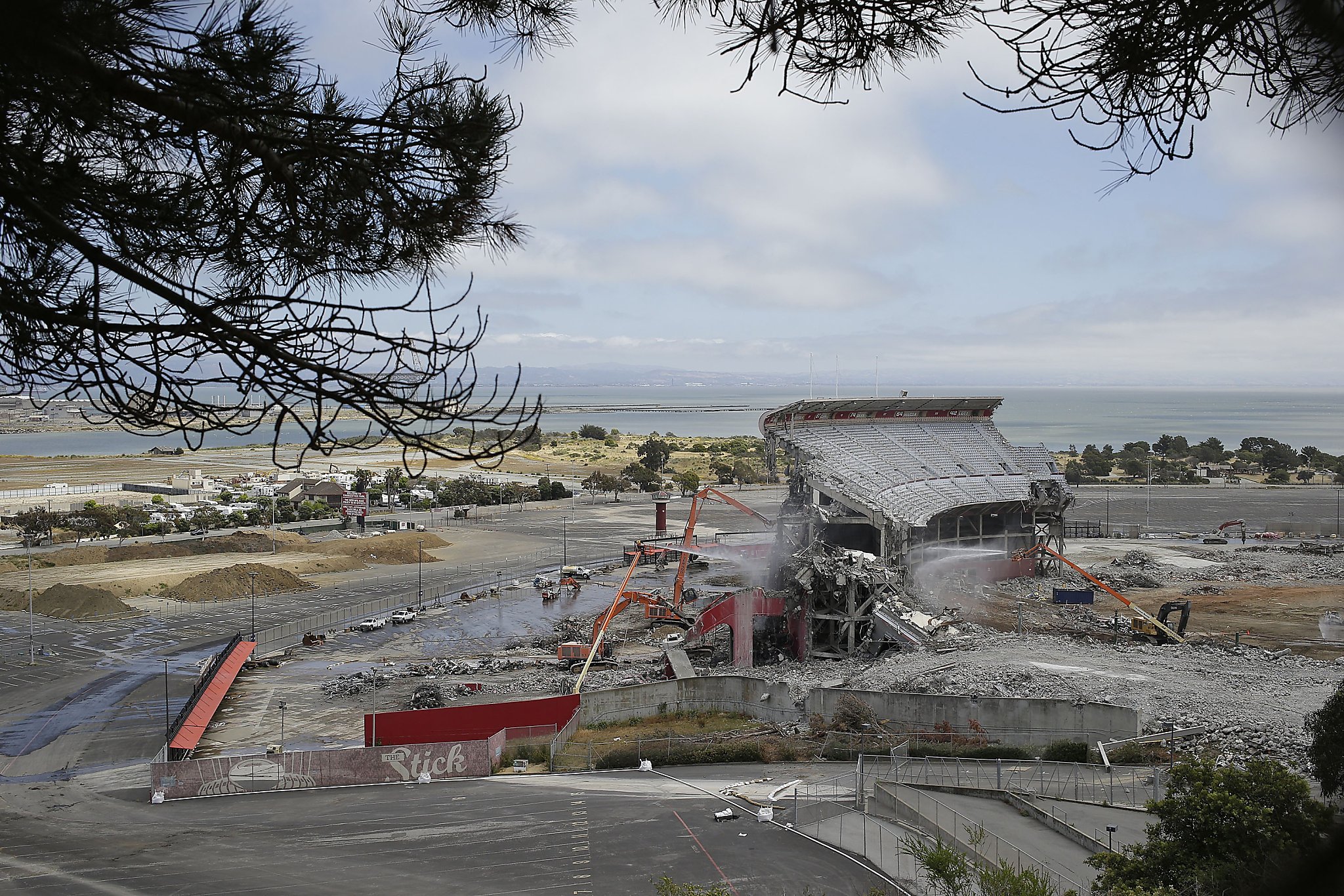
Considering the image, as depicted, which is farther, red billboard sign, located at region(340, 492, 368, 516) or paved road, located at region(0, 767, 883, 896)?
red billboard sign, located at region(340, 492, 368, 516)

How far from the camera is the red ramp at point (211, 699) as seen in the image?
23734 millimetres

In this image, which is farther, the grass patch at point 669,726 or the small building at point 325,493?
the small building at point 325,493

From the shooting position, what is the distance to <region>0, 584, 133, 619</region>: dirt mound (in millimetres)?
41969


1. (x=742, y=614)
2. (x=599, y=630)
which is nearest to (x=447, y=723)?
(x=599, y=630)

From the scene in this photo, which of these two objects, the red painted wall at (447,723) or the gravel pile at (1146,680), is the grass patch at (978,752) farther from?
the red painted wall at (447,723)

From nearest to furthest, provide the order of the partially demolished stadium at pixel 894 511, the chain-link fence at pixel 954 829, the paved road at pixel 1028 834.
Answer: the chain-link fence at pixel 954 829 → the paved road at pixel 1028 834 → the partially demolished stadium at pixel 894 511

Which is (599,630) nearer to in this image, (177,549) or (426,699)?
(426,699)

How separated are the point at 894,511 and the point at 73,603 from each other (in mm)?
35263

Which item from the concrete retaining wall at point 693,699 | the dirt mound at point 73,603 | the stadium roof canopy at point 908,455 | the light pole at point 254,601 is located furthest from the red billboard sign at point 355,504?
the concrete retaining wall at point 693,699

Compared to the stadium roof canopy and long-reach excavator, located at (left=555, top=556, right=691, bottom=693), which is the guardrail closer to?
long-reach excavator, located at (left=555, top=556, right=691, bottom=693)

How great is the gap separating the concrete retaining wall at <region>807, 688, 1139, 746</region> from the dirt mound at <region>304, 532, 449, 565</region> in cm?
3870

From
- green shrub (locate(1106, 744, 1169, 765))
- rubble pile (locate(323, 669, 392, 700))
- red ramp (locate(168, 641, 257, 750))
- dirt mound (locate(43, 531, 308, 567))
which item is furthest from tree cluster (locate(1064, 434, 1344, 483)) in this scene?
red ramp (locate(168, 641, 257, 750))

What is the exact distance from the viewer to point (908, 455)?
46750 millimetres

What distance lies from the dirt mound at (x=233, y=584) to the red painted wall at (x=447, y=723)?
89.1 feet
